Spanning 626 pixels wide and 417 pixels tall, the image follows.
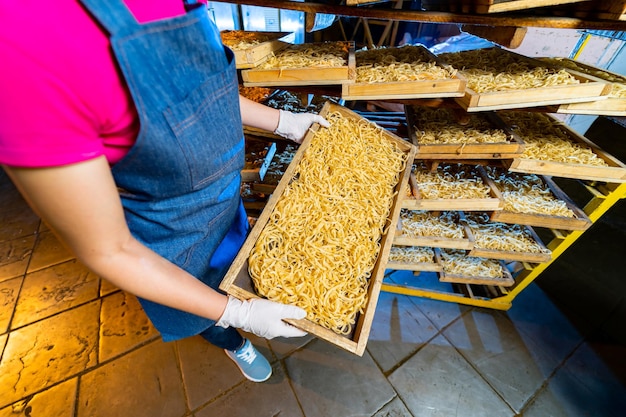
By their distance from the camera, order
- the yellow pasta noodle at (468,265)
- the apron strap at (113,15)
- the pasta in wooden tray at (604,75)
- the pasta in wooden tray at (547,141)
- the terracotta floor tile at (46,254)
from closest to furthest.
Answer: the apron strap at (113,15)
the pasta in wooden tray at (604,75)
the pasta in wooden tray at (547,141)
the yellow pasta noodle at (468,265)
the terracotta floor tile at (46,254)

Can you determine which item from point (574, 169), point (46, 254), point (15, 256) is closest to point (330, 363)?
point (574, 169)

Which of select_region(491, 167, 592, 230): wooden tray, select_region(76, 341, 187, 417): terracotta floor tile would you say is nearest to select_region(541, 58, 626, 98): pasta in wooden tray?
select_region(491, 167, 592, 230): wooden tray

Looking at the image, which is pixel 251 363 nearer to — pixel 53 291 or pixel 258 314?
pixel 258 314

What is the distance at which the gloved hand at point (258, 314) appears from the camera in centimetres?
143

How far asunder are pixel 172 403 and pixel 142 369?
19.4 inches

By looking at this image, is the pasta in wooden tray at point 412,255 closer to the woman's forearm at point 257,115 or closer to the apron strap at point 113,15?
the woman's forearm at point 257,115

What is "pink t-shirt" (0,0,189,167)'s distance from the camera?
647 mm

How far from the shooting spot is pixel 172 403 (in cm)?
252

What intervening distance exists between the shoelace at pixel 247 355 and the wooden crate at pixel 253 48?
97.9 inches

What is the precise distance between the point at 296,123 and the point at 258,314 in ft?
4.87

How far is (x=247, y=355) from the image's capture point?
2.61 meters

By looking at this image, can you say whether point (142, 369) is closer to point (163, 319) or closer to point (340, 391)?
point (163, 319)

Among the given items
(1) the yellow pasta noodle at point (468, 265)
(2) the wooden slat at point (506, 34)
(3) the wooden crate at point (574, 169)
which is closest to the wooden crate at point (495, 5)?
(2) the wooden slat at point (506, 34)

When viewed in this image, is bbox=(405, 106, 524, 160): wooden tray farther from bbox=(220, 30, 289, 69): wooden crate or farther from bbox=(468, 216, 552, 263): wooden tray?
bbox=(220, 30, 289, 69): wooden crate
